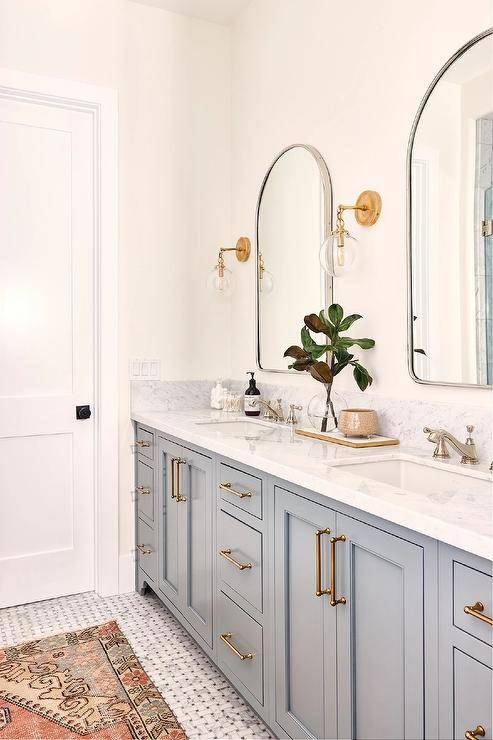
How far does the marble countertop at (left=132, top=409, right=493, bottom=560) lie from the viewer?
1.06 meters

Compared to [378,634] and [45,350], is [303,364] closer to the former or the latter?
[378,634]

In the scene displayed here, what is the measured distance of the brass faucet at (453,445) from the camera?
1.60 metres

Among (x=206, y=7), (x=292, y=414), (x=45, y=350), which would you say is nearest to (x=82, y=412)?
(x=45, y=350)

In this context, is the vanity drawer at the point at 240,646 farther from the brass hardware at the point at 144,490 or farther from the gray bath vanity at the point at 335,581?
the brass hardware at the point at 144,490

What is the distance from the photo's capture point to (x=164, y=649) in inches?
89.4

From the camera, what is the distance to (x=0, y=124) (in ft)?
8.82

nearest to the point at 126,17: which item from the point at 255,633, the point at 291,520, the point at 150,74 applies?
the point at 150,74

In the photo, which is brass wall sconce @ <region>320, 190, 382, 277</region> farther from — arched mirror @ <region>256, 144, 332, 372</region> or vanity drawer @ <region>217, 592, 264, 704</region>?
vanity drawer @ <region>217, 592, 264, 704</region>

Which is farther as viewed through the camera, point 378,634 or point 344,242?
point 344,242

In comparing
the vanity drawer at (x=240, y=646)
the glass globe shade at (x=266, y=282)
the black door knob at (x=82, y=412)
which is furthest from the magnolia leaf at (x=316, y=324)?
the black door knob at (x=82, y=412)

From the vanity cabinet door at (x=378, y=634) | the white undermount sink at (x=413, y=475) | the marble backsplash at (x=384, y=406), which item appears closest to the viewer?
the vanity cabinet door at (x=378, y=634)

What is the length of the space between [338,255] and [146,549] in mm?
1573

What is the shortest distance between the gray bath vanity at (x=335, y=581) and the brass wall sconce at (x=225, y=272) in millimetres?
912

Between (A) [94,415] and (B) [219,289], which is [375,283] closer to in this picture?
(B) [219,289]
